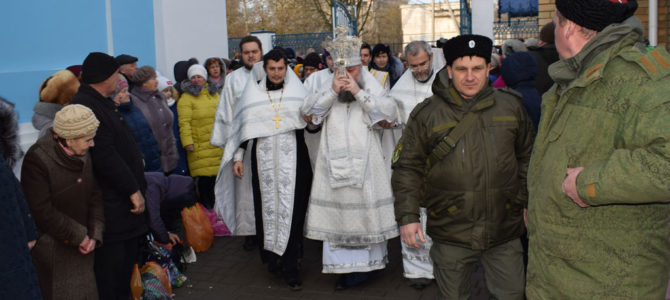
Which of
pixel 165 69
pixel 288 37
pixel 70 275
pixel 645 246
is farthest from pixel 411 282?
pixel 288 37

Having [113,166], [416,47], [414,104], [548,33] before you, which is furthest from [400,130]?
[113,166]

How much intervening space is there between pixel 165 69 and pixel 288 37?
13.8 metres

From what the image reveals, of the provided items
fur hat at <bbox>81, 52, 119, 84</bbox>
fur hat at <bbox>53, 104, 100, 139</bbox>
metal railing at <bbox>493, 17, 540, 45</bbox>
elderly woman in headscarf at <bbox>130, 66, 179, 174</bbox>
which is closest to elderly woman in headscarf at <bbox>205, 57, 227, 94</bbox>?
elderly woman in headscarf at <bbox>130, 66, 179, 174</bbox>

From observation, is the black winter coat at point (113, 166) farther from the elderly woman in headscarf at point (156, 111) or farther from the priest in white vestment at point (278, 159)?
the elderly woman in headscarf at point (156, 111)

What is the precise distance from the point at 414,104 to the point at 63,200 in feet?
9.21

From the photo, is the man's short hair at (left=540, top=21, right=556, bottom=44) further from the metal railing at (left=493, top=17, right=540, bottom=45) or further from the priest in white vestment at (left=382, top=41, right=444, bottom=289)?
the metal railing at (left=493, top=17, right=540, bottom=45)

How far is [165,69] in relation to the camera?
9.39 meters

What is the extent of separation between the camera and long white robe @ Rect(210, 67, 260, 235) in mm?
5918

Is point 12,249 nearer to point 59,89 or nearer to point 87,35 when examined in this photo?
point 59,89

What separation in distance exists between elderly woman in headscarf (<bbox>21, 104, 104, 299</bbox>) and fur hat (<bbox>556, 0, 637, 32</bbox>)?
105 inches

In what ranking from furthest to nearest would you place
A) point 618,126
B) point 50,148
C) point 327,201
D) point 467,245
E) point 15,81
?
1. point 15,81
2. point 327,201
3. point 50,148
4. point 467,245
5. point 618,126

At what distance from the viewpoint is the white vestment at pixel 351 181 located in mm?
4773

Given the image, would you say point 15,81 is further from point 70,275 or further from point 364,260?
point 364,260

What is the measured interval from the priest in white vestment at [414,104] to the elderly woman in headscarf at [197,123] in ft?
8.92
